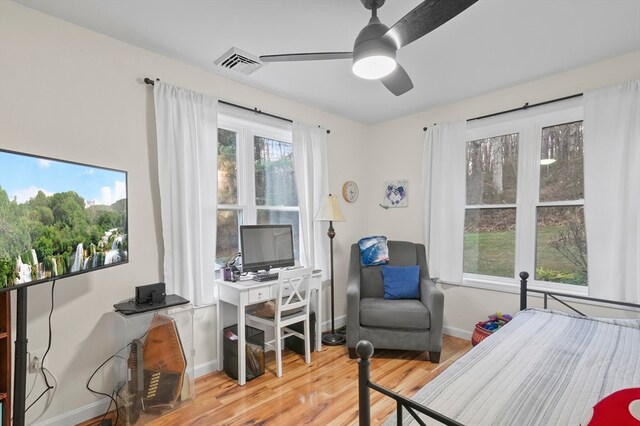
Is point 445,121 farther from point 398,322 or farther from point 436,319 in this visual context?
point 398,322

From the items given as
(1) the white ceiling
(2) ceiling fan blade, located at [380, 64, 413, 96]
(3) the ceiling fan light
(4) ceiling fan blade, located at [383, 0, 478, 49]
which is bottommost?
(3) the ceiling fan light

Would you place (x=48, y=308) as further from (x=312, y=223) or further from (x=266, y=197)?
(x=312, y=223)

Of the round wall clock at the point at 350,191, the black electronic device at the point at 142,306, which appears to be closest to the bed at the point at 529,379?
the black electronic device at the point at 142,306

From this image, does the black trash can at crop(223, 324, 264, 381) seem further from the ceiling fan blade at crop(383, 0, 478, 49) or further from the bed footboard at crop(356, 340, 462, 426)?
the ceiling fan blade at crop(383, 0, 478, 49)

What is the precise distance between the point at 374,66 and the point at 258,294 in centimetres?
187

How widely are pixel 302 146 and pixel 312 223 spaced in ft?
2.72

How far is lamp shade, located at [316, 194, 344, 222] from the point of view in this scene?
322 centimetres

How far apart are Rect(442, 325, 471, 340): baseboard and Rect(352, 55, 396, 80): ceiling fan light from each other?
2.84m

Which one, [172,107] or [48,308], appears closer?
[48,308]

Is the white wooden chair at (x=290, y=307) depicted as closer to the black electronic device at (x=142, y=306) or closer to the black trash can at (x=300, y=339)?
the black trash can at (x=300, y=339)

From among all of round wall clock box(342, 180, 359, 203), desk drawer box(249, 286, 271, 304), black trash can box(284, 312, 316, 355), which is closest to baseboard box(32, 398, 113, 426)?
desk drawer box(249, 286, 271, 304)

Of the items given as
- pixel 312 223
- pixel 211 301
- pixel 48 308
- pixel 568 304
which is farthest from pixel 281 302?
pixel 568 304

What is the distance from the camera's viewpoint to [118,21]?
6.47 feet

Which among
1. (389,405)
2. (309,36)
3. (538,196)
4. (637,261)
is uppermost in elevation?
(309,36)
